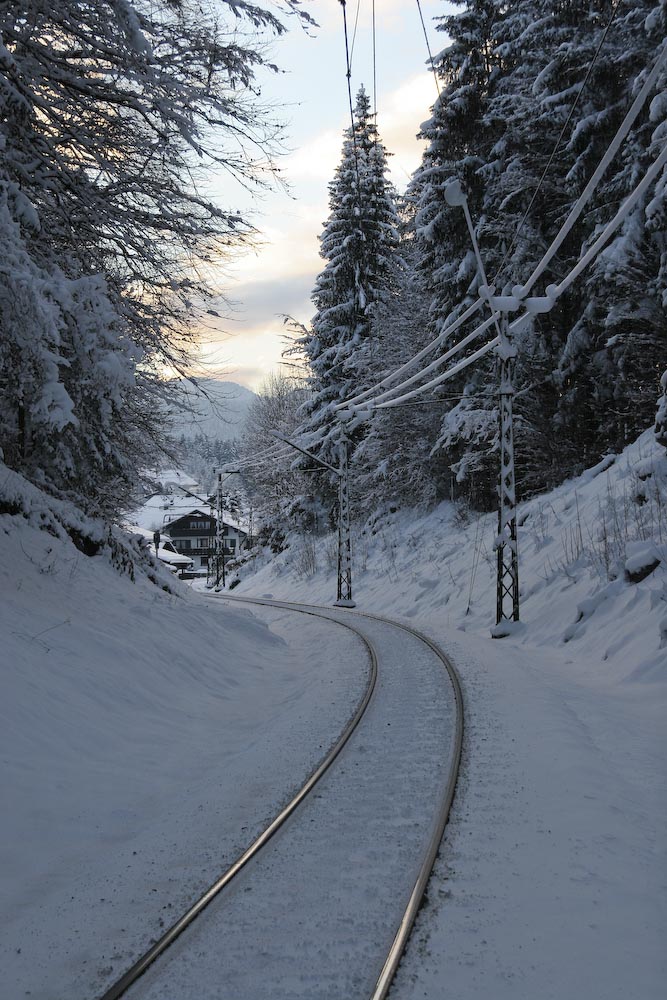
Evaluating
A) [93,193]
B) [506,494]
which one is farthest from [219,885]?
[506,494]

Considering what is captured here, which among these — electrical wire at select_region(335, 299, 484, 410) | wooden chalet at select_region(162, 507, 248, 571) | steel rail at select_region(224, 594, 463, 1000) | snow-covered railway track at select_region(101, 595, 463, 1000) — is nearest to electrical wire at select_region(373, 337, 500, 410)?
electrical wire at select_region(335, 299, 484, 410)

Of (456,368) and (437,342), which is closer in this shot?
(456,368)

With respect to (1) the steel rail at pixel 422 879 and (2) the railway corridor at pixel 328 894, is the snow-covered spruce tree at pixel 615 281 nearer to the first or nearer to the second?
(1) the steel rail at pixel 422 879

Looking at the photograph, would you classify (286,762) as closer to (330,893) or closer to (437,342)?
(330,893)

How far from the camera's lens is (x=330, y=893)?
13.9ft

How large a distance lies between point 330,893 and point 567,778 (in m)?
2.76

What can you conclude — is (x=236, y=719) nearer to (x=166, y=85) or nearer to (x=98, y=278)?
(x=98, y=278)

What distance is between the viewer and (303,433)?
38.7 meters

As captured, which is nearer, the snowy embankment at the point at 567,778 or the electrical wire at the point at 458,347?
the snowy embankment at the point at 567,778

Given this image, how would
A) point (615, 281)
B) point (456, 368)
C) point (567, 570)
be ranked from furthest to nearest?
point (456, 368), point (615, 281), point (567, 570)

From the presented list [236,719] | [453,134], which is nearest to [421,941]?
[236,719]

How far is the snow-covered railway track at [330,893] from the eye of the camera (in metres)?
3.42

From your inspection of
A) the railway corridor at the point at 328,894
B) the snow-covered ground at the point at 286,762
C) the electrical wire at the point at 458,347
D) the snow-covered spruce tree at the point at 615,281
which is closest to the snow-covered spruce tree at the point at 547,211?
the snow-covered spruce tree at the point at 615,281

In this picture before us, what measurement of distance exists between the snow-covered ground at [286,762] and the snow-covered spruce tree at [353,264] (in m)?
22.0
